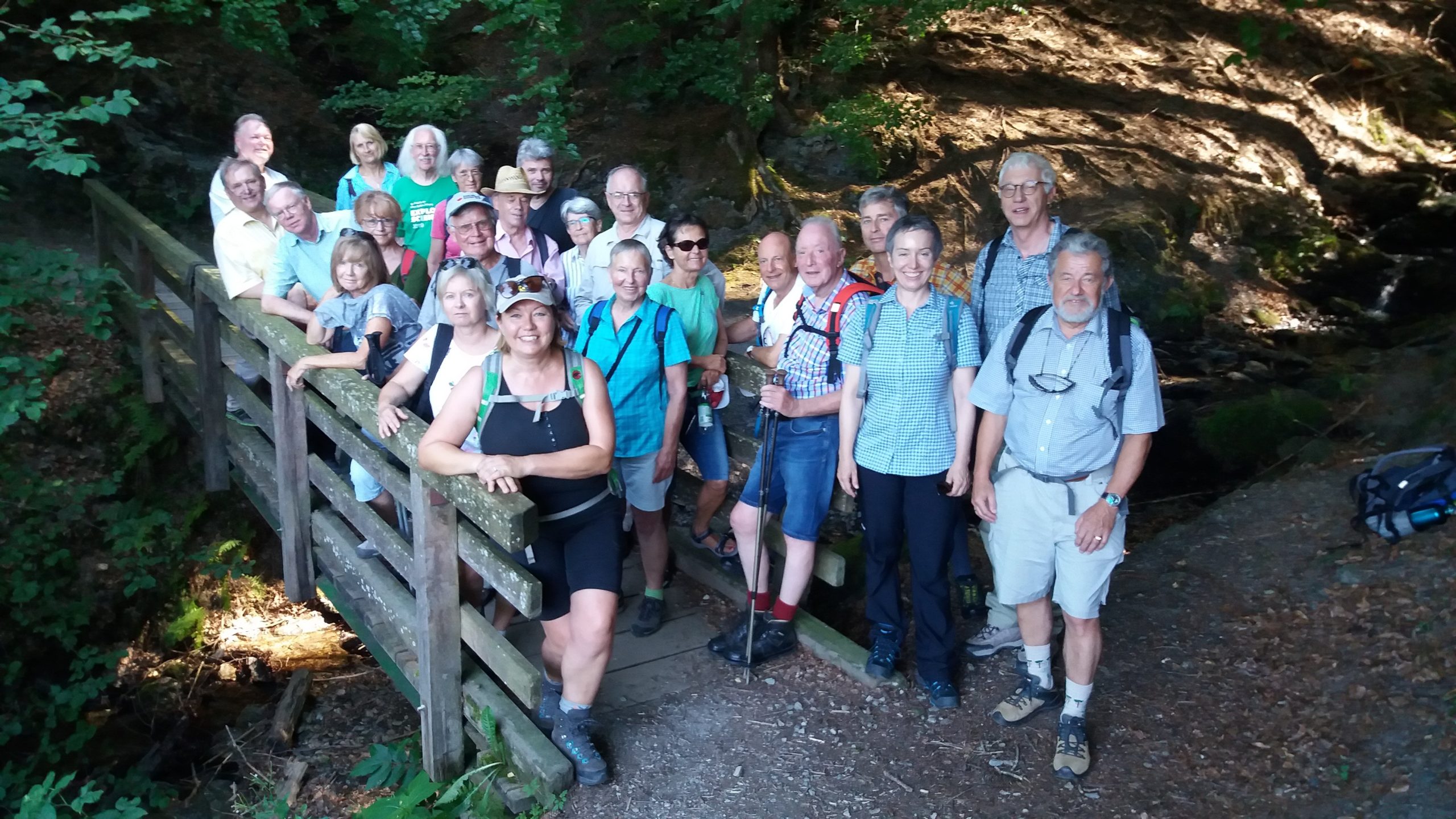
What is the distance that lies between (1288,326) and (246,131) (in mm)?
9846

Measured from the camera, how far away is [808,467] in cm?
440

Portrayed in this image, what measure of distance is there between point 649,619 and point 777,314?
146cm

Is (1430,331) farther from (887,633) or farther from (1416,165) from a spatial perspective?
(887,633)

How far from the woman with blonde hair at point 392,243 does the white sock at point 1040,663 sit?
2.97 metres

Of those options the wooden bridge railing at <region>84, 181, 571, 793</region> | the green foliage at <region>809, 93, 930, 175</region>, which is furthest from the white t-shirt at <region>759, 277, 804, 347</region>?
the green foliage at <region>809, 93, 930, 175</region>

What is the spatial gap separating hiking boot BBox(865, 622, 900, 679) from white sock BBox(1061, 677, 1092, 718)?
71 centimetres

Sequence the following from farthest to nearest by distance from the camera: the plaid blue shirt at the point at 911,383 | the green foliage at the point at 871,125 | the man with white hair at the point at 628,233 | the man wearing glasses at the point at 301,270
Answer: the green foliage at the point at 871,125 < the man wearing glasses at the point at 301,270 < the man with white hair at the point at 628,233 < the plaid blue shirt at the point at 911,383

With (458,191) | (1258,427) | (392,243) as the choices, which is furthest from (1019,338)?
(1258,427)

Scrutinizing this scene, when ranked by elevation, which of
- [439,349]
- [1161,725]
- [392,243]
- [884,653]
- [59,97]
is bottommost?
[1161,725]

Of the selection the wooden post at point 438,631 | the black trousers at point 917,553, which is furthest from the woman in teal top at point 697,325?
the wooden post at point 438,631

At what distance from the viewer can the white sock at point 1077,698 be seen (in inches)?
156

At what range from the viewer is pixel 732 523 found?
185 inches

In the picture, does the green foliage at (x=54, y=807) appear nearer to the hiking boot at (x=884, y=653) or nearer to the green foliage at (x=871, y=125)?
the hiking boot at (x=884, y=653)

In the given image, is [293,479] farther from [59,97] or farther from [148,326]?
[148,326]
